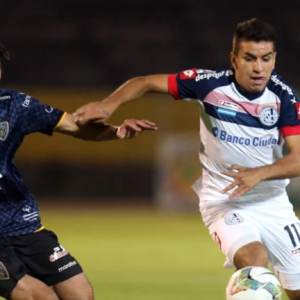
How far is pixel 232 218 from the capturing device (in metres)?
6.38

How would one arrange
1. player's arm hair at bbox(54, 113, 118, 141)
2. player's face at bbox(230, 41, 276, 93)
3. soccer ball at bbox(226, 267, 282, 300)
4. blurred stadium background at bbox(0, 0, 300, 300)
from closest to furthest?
1. soccer ball at bbox(226, 267, 282, 300)
2. player's arm hair at bbox(54, 113, 118, 141)
3. player's face at bbox(230, 41, 276, 93)
4. blurred stadium background at bbox(0, 0, 300, 300)

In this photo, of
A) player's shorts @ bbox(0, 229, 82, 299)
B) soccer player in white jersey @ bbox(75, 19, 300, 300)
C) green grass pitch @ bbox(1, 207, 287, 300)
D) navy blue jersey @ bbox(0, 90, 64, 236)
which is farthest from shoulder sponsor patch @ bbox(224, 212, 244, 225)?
green grass pitch @ bbox(1, 207, 287, 300)

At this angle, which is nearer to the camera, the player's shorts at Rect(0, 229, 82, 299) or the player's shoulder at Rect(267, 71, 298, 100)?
the player's shorts at Rect(0, 229, 82, 299)

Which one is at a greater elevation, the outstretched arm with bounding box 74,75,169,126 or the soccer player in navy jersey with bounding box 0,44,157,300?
the outstretched arm with bounding box 74,75,169,126

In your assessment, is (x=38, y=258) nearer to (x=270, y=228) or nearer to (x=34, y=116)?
(x=34, y=116)

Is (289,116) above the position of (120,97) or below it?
below

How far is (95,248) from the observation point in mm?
12617

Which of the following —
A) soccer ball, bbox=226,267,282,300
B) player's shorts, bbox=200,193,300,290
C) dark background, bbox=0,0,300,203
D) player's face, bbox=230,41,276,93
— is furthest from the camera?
dark background, bbox=0,0,300,203

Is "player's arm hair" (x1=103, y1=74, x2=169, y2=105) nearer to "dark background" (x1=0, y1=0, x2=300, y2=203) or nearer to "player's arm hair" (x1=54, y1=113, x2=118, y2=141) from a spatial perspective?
"player's arm hair" (x1=54, y1=113, x2=118, y2=141)

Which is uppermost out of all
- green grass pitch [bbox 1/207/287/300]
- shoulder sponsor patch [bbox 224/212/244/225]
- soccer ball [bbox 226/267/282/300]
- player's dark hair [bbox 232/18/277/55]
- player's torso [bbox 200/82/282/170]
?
player's dark hair [bbox 232/18/277/55]

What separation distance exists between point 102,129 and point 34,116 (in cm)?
51

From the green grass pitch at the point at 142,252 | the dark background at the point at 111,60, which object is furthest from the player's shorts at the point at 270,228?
the dark background at the point at 111,60

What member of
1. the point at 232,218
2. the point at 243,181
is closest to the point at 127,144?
Answer: the point at 232,218

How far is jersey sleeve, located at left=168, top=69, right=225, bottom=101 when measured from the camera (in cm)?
652
